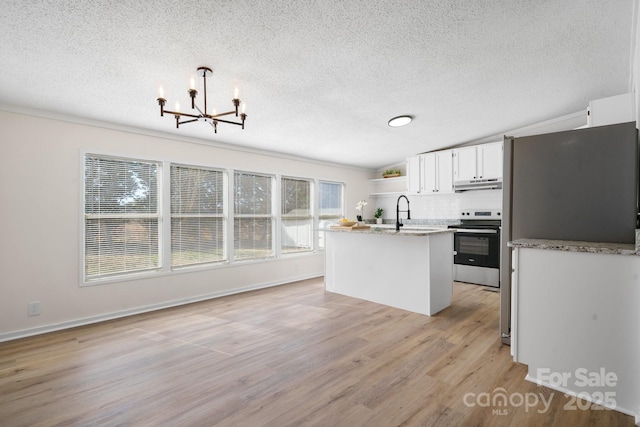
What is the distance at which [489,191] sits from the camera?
5434mm

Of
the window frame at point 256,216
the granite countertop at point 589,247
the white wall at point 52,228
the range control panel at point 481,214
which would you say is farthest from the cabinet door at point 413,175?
the white wall at point 52,228

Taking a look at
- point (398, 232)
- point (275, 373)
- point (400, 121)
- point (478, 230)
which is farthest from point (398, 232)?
point (478, 230)

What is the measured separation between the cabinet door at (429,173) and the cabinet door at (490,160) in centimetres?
80

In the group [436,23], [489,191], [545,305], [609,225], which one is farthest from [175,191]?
[489,191]

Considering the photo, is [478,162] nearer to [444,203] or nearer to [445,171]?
[445,171]

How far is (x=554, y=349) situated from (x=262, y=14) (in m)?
2.98

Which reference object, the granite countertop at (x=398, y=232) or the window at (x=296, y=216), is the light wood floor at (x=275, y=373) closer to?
the granite countertop at (x=398, y=232)

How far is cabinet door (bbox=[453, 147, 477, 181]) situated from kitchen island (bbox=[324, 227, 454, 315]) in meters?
1.94

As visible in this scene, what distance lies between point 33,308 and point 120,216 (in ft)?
3.96

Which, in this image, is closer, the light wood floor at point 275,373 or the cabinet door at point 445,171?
the light wood floor at point 275,373

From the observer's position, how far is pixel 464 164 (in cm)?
547

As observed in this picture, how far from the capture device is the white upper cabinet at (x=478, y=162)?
5.09 m

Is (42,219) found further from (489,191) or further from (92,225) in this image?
(489,191)

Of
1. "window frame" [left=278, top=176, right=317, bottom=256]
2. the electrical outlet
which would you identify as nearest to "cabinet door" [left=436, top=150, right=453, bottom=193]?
"window frame" [left=278, top=176, right=317, bottom=256]
